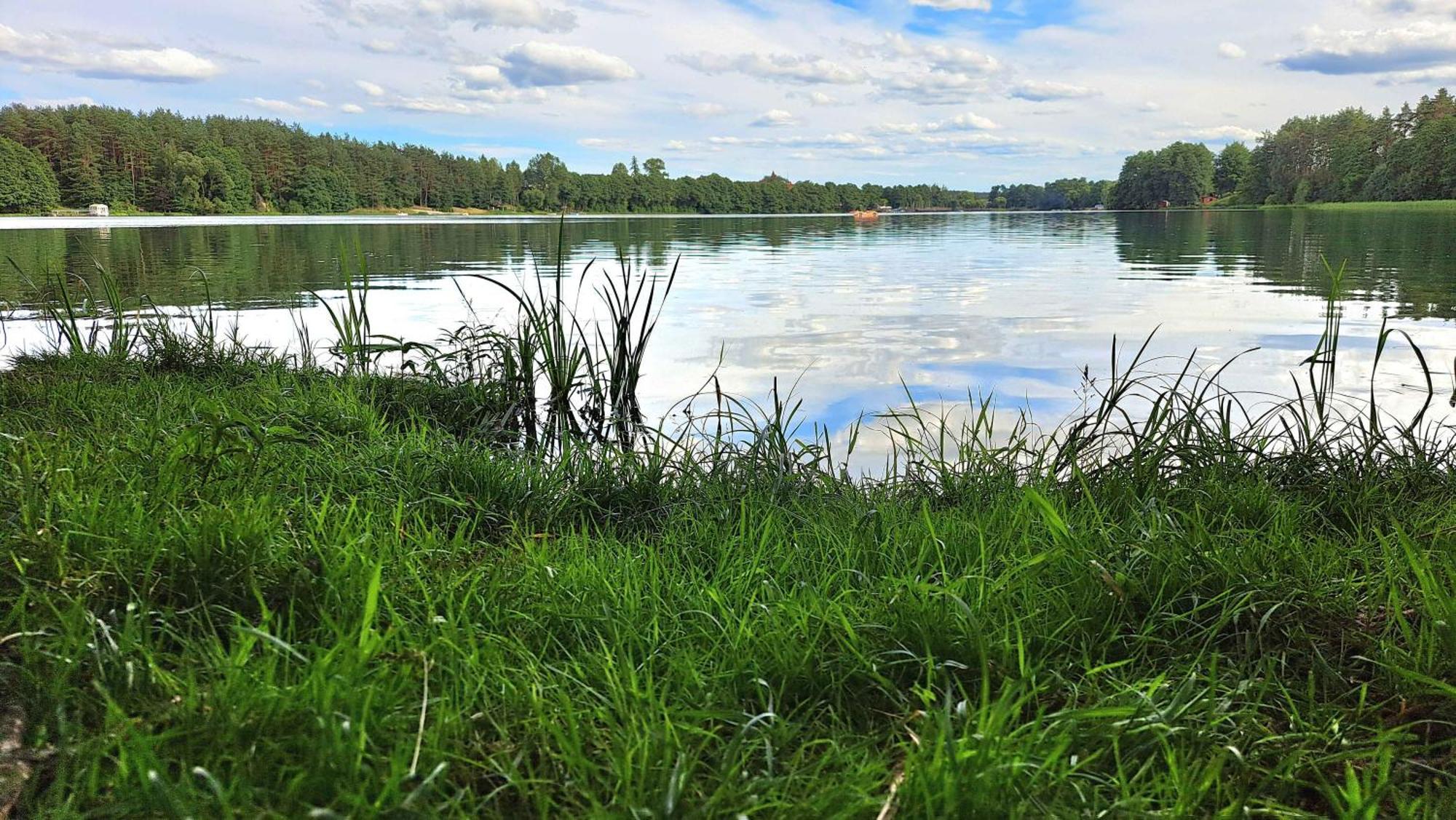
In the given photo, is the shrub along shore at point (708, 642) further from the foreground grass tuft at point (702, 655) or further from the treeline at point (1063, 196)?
the treeline at point (1063, 196)

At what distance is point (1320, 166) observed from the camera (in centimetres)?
7419

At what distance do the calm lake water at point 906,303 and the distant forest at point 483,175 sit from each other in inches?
1895

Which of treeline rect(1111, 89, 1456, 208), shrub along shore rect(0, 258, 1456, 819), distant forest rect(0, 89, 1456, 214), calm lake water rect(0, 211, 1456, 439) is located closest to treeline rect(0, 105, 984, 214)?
distant forest rect(0, 89, 1456, 214)

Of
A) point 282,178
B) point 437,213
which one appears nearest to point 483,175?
point 437,213

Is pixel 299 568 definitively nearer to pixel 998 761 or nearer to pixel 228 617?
pixel 228 617

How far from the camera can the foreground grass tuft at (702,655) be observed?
3.90 ft

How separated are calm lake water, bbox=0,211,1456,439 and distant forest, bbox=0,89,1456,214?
4814 centimetres

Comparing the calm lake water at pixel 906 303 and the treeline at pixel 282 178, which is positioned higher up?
the treeline at pixel 282 178

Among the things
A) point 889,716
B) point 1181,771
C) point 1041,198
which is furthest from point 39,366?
point 1041,198

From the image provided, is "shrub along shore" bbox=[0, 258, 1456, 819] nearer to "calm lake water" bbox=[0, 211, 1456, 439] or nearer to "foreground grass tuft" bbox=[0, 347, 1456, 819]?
"foreground grass tuft" bbox=[0, 347, 1456, 819]

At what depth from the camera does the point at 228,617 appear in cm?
169

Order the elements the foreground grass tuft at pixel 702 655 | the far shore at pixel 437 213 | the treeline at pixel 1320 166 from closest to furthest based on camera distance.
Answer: the foreground grass tuft at pixel 702 655 → the far shore at pixel 437 213 → the treeline at pixel 1320 166

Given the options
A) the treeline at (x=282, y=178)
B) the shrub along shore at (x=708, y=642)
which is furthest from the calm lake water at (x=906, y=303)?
the treeline at (x=282, y=178)

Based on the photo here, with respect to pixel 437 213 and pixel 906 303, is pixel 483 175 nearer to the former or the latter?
pixel 437 213
